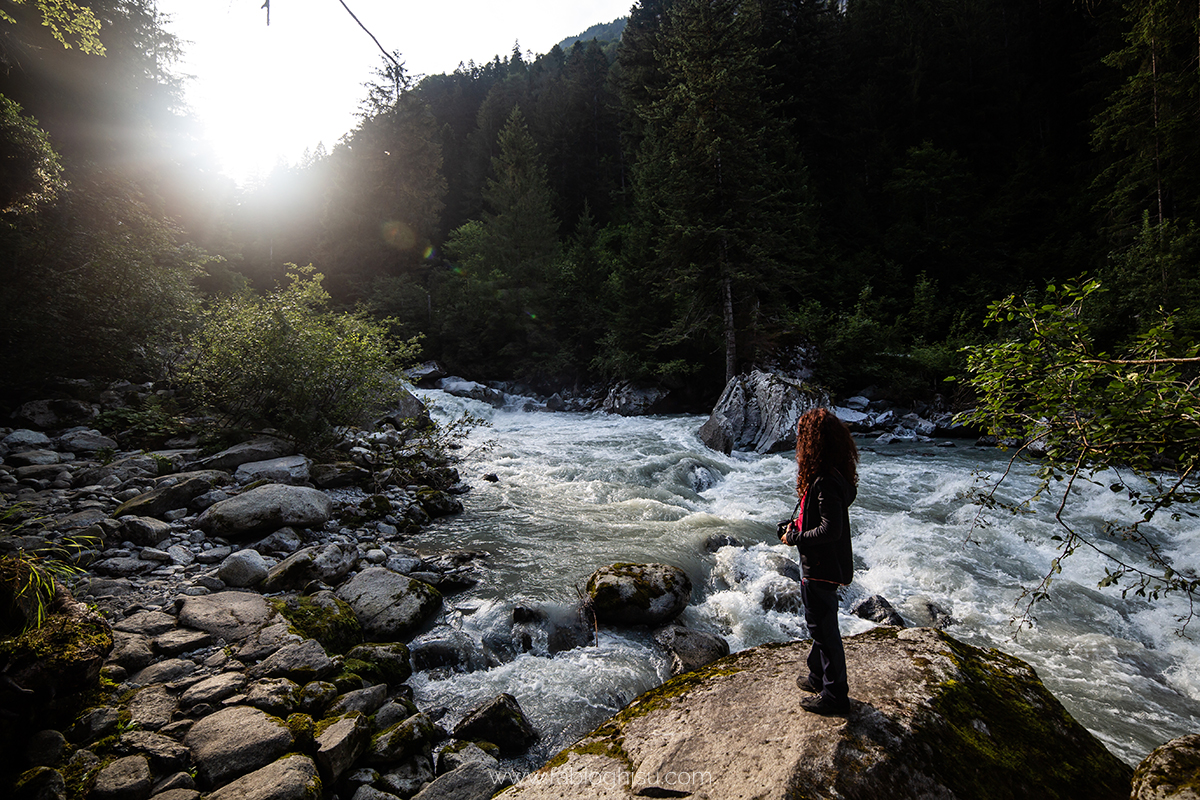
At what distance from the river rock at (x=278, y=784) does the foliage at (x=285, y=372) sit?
7330 mm

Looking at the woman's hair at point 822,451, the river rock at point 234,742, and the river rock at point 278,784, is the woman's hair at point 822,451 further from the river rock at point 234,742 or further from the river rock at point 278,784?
the river rock at point 234,742

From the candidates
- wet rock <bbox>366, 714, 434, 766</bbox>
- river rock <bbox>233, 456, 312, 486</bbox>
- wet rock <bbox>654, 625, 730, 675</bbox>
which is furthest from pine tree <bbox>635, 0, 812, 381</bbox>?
wet rock <bbox>366, 714, 434, 766</bbox>

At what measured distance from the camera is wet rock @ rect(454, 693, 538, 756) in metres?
3.65

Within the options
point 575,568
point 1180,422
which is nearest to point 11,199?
point 575,568

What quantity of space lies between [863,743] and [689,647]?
2.60 meters

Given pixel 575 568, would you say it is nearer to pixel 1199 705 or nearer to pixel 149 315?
pixel 1199 705

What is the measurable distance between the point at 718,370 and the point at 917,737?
1888cm

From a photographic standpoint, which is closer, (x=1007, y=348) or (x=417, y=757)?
(x=1007, y=348)

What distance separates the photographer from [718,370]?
2067cm

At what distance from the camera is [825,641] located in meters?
2.77

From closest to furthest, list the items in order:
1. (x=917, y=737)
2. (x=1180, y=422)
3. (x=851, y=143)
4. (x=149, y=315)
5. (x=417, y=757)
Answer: (x=917, y=737) < (x=1180, y=422) < (x=417, y=757) < (x=149, y=315) < (x=851, y=143)

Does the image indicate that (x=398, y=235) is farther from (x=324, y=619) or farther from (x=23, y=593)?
(x=23, y=593)

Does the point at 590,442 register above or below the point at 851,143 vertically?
below

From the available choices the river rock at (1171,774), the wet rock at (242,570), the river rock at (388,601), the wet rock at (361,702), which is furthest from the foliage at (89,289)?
the river rock at (1171,774)
